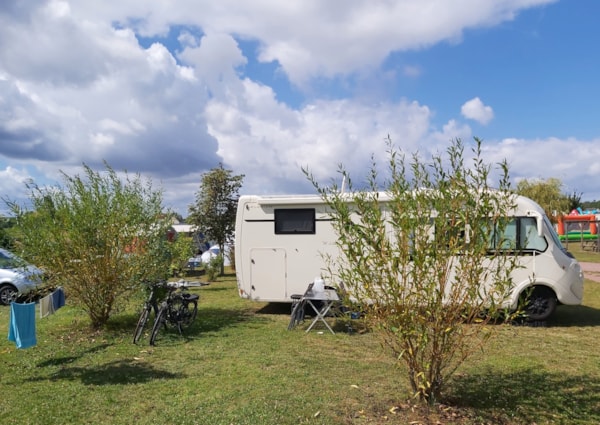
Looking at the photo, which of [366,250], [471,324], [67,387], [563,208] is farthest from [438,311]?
[563,208]

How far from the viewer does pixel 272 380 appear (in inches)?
210

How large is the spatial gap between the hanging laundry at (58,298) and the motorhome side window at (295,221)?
394cm

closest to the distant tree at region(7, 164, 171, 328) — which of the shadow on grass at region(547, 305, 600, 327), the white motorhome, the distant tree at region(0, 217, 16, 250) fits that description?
the distant tree at region(0, 217, 16, 250)

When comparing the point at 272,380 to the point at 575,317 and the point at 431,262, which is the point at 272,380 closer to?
the point at 431,262

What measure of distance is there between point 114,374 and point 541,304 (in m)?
6.95

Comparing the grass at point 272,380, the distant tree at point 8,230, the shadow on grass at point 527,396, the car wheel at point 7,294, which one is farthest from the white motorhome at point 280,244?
the car wheel at point 7,294

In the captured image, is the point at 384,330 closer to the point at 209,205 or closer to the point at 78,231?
the point at 78,231

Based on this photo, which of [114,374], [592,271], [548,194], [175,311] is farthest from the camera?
[548,194]

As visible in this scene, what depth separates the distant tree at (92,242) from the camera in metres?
7.58

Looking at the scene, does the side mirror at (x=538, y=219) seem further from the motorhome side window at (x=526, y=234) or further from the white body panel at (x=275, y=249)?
the white body panel at (x=275, y=249)

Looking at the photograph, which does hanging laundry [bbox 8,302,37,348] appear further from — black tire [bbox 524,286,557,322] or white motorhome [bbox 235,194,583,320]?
black tire [bbox 524,286,557,322]

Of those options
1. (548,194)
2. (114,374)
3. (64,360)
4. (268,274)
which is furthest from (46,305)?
(548,194)

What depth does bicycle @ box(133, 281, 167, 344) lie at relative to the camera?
23.8 feet

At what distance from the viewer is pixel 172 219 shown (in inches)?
363
